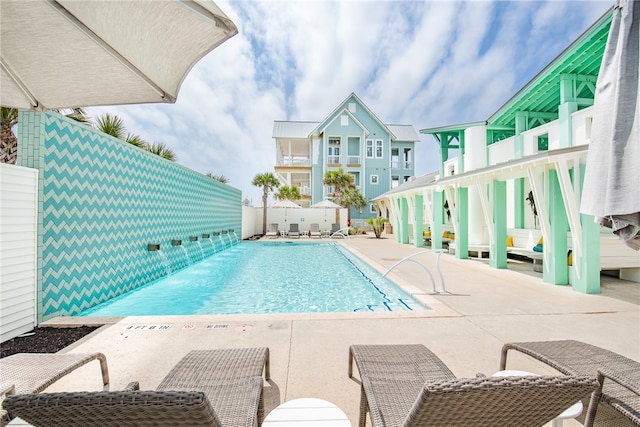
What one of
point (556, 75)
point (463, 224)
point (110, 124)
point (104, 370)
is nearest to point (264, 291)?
point (104, 370)

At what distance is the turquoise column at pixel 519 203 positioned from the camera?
11.7 meters

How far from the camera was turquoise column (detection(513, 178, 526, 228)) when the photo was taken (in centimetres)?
1172

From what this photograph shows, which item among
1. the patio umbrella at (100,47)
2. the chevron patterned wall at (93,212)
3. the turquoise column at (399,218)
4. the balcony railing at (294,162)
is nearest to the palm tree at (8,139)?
the chevron patterned wall at (93,212)

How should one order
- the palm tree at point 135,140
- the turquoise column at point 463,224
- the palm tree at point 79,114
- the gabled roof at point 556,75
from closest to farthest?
1. the gabled roof at point 556,75
2. the palm tree at point 79,114
3. the turquoise column at point 463,224
4. the palm tree at point 135,140

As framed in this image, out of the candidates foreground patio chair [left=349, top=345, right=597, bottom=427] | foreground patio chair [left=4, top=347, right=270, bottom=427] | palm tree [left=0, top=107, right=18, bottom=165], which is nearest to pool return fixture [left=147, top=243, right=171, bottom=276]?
palm tree [left=0, top=107, right=18, bottom=165]

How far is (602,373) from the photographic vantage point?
2143 millimetres

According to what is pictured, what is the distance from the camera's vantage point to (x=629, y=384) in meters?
2.03

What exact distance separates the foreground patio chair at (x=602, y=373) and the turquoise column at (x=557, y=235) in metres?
4.88

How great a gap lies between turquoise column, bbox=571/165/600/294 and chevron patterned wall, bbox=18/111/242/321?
9.38 metres

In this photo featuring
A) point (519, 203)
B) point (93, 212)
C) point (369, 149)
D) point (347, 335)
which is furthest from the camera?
point (369, 149)

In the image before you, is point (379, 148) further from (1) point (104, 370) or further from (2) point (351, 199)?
(1) point (104, 370)

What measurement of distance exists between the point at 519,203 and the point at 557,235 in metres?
5.85

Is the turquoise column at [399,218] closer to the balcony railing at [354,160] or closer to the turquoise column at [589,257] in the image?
the turquoise column at [589,257]

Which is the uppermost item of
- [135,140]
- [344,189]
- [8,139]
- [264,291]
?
[135,140]
